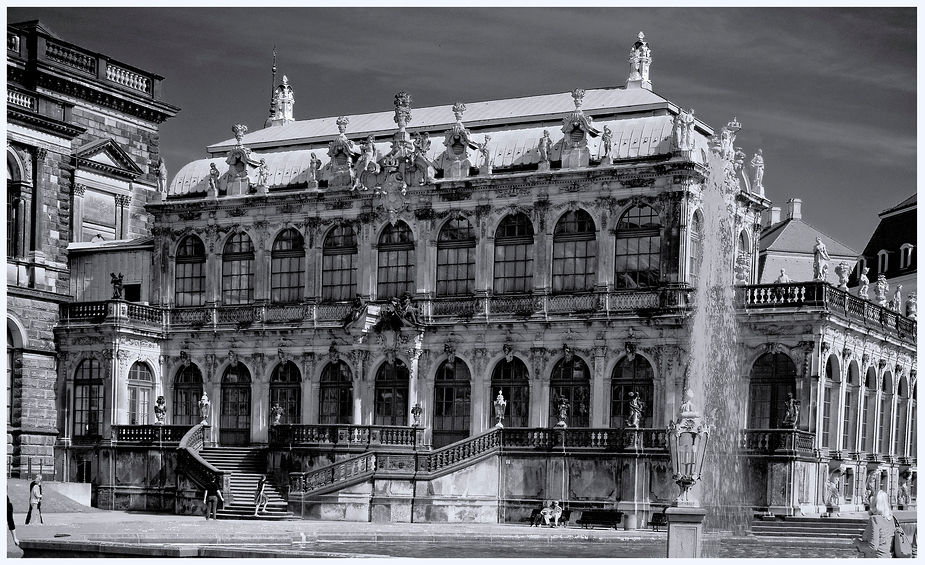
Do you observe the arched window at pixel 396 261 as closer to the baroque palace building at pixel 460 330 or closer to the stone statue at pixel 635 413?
the baroque palace building at pixel 460 330

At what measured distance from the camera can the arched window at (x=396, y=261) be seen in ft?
143

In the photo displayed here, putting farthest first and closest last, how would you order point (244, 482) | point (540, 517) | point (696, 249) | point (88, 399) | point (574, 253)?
point (88, 399) < point (574, 253) < point (696, 249) < point (244, 482) < point (540, 517)

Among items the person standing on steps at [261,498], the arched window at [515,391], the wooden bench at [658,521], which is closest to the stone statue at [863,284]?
the wooden bench at [658,521]

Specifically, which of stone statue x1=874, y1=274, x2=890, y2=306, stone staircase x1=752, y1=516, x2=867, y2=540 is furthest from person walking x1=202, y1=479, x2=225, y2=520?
stone statue x1=874, y1=274, x2=890, y2=306

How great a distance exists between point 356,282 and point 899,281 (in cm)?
1384

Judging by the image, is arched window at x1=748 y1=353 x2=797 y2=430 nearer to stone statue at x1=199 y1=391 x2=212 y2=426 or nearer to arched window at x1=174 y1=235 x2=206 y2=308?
stone statue at x1=199 y1=391 x2=212 y2=426

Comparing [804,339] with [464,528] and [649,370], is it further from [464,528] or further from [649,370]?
[464,528]

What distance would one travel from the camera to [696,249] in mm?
40875

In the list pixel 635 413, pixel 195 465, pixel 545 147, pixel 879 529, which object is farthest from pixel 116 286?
pixel 879 529

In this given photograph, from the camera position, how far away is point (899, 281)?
147 ft

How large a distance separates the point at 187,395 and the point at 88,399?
2.56m

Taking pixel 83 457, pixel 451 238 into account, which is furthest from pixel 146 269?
pixel 451 238

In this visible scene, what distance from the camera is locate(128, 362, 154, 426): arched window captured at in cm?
4538

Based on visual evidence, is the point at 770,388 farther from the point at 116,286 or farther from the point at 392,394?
the point at 116,286
